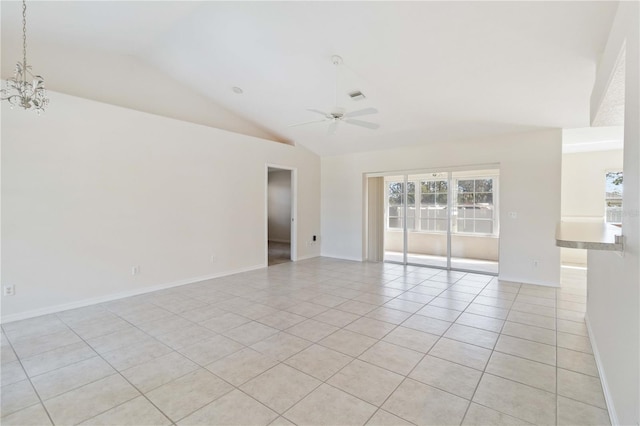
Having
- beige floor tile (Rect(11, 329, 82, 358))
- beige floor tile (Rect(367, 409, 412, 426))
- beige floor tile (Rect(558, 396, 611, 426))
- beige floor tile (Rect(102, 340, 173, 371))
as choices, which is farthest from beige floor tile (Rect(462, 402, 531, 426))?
beige floor tile (Rect(11, 329, 82, 358))

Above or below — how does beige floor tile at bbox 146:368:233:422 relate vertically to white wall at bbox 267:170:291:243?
below

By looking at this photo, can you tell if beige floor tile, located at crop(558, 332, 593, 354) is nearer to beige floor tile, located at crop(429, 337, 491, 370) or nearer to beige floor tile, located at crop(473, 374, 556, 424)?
beige floor tile, located at crop(429, 337, 491, 370)

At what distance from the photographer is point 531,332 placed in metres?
3.23

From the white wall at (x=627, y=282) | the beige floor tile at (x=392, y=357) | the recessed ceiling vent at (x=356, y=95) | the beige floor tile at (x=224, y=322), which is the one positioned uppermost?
the recessed ceiling vent at (x=356, y=95)

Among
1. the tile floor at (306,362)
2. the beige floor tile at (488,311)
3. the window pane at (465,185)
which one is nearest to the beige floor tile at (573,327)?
the tile floor at (306,362)

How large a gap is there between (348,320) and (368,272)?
8.72ft

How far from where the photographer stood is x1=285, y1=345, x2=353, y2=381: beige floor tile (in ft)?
8.10

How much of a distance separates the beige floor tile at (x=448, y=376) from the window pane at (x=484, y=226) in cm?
480

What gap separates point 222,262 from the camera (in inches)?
228

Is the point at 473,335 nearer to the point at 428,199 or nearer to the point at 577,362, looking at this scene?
the point at 577,362

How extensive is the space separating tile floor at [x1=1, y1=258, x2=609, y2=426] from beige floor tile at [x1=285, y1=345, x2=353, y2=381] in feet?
0.06

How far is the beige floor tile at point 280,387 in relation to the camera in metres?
2.11

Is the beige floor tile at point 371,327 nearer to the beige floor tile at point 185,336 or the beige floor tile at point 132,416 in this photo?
the beige floor tile at point 185,336

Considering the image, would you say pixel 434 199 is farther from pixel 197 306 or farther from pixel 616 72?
pixel 197 306
